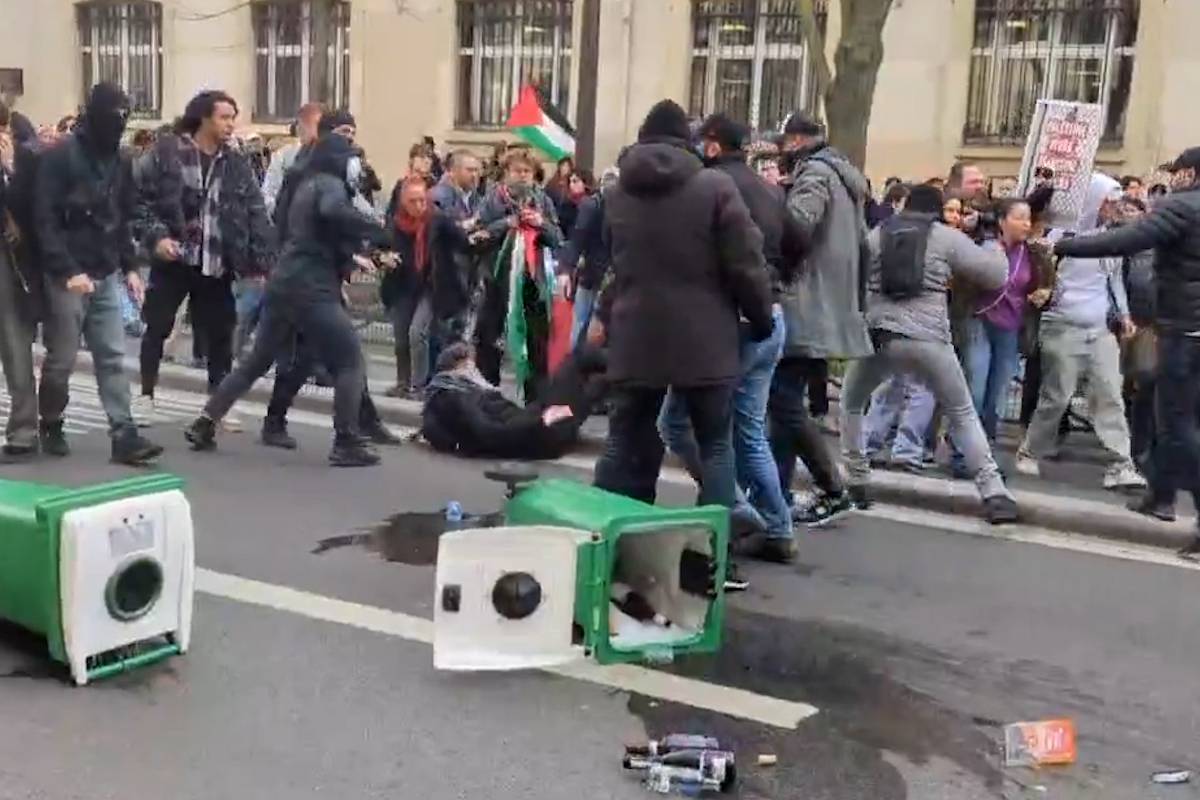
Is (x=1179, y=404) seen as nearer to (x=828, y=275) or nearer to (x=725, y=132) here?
(x=828, y=275)

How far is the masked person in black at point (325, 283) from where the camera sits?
8055mm

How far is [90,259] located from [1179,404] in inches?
208

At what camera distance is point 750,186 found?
20.3 ft

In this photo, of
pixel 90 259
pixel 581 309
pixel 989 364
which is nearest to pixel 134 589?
pixel 90 259

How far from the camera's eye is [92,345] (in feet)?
26.4

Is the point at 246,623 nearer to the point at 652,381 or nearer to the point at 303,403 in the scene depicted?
the point at 652,381

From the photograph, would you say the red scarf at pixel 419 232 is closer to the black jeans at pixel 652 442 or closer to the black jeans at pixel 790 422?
the black jeans at pixel 790 422

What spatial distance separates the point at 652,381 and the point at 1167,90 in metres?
11.3

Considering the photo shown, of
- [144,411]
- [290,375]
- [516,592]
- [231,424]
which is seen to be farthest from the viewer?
[144,411]

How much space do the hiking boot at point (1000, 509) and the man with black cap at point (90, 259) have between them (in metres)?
4.27

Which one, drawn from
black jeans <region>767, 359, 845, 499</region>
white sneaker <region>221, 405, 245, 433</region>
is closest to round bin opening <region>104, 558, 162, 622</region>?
black jeans <region>767, 359, 845, 499</region>

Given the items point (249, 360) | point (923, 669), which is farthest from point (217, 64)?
point (923, 669)

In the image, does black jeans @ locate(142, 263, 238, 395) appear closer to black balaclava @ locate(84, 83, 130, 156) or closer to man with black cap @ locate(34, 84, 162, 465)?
man with black cap @ locate(34, 84, 162, 465)

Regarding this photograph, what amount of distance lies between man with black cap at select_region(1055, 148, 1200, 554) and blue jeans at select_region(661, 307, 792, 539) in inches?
61.6
